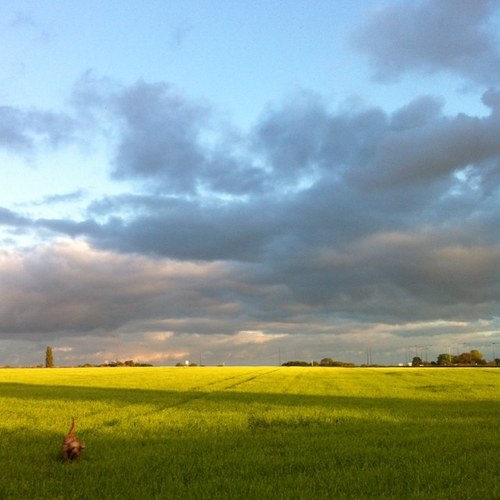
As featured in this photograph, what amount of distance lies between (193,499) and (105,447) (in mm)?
7637

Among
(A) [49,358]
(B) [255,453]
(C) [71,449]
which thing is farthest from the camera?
(A) [49,358]

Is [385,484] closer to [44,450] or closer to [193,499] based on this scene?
[193,499]

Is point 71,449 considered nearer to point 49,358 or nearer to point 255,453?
point 255,453

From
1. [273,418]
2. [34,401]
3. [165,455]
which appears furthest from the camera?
[34,401]

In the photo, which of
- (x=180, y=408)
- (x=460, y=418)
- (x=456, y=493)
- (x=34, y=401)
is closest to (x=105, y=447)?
(x=456, y=493)

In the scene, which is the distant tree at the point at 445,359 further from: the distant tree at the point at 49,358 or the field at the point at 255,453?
the field at the point at 255,453

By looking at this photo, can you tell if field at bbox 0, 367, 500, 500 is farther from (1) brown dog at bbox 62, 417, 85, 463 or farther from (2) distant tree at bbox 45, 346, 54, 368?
(2) distant tree at bbox 45, 346, 54, 368

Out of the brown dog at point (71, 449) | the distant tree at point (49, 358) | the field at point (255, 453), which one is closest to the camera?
Result: the field at point (255, 453)

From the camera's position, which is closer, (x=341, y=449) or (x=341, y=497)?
(x=341, y=497)

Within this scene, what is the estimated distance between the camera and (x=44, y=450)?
1872 cm

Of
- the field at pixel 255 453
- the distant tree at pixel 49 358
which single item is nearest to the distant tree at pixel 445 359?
the distant tree at pixel 49 358

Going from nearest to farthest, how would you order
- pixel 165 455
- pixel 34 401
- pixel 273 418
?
pixel 165 455
pixel 273 418
pixel 34 401

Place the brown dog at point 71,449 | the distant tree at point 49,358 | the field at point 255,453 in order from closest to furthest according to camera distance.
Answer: the field at point 255,453
the brown dog at point 71,449
the distant tree at point 49,358

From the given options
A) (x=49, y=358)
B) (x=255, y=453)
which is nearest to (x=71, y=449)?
(x=255, y=453)
